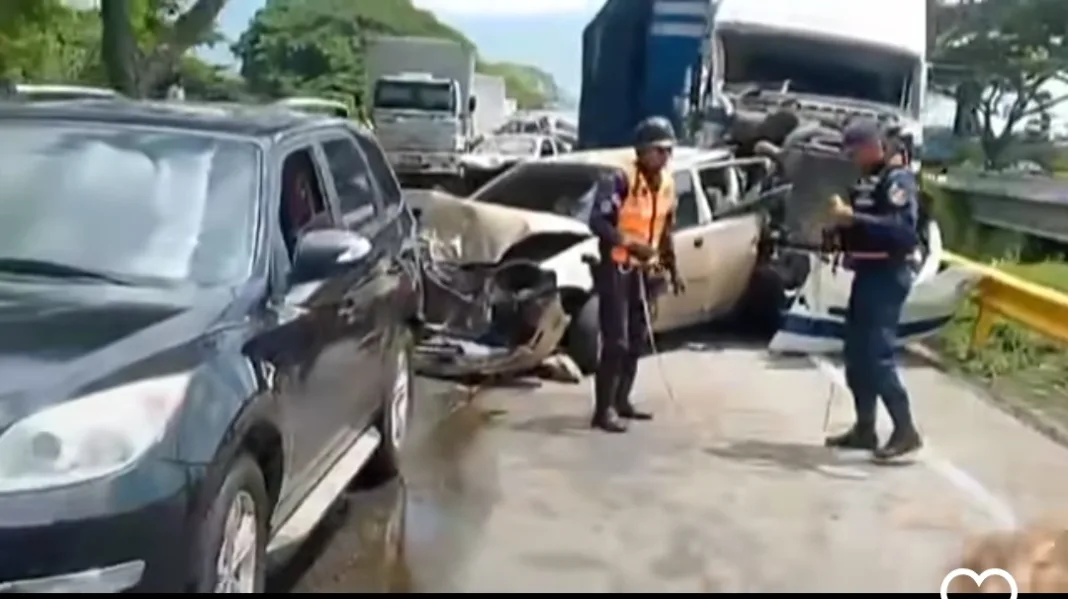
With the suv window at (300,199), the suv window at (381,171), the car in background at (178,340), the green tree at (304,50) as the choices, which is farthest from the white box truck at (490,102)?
the car in background at (178,340)

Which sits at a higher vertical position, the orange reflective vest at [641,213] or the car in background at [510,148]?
the orange reflective vest at [641,213]

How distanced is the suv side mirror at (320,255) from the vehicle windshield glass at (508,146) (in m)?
24.5

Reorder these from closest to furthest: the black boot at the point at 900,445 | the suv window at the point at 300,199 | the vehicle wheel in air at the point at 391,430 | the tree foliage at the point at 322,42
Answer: the suv window at the point at 300,199
the vehicle wheel in air at the point at 391,430
the black boot at the point at 900,445
the tree foliage at the point at 322,42

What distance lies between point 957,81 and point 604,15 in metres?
8.60

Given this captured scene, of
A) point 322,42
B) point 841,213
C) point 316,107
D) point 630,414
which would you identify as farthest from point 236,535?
point 322,42

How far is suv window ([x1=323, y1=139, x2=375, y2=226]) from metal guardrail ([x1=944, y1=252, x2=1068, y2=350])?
182 inches

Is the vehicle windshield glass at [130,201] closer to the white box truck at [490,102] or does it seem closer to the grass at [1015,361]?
the grass at [1015,361]

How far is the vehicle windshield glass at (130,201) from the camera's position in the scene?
16.5 feet

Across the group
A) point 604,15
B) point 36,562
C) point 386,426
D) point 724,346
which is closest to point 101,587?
point 36,562

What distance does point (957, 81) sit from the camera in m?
24.2

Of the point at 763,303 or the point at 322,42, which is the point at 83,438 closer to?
the point at 763,303

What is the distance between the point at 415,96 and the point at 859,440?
2545 cm

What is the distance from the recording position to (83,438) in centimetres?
397

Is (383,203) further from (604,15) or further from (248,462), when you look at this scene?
(604,15)
